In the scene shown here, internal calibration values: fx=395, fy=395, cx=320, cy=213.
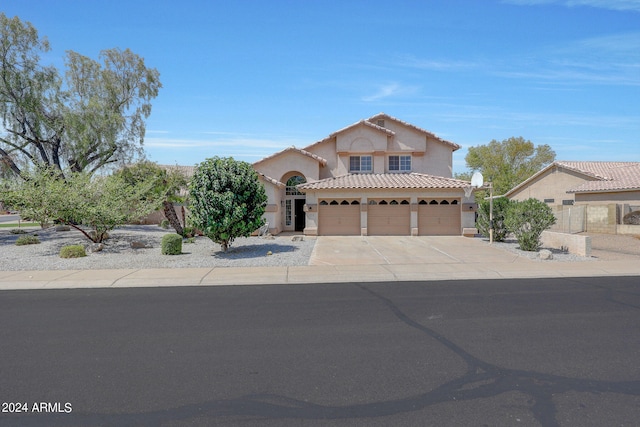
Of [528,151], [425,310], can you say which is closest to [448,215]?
[425,310]

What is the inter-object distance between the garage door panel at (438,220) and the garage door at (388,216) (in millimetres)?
904

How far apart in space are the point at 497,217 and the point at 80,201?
67.0 feet

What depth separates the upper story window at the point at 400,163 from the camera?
94.8 ft

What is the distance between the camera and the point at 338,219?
25.8 meters

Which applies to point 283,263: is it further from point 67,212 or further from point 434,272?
point 67,212

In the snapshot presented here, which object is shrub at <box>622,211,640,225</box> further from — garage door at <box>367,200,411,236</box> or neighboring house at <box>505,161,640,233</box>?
garage door at <box>367,200,411,236</box>

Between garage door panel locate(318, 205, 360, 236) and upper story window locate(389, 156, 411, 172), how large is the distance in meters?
5.30

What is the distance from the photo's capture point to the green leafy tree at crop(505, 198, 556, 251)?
1731 cm

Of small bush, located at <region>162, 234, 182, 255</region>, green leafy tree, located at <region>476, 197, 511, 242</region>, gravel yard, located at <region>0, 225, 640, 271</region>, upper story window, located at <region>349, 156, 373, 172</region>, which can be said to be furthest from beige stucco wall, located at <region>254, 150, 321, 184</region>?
small bush, located at <region>162, 234, 182, 255</region>

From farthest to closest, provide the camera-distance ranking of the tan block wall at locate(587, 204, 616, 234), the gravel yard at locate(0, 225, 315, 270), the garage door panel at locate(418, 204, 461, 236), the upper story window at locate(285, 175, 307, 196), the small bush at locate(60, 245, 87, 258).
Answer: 1. the upper story window at locate(285, 175, 307, 196)
2. the garage door panel at locate(418, 204, 461, 236)
3. the tan block wall at locate(587, 204, 616, 234)
4. the small bush at locate(60, 245, 87, 258)
5. the gravel yard at locate(0, 225, 315, 270)

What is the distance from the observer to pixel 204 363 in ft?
17.8

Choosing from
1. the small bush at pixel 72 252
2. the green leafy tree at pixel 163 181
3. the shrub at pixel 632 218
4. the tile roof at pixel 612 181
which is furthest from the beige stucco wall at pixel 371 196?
Answer: the small bush at pixel 72 252

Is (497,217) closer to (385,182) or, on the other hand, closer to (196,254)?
(385,182)

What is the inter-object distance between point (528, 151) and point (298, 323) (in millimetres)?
60950
